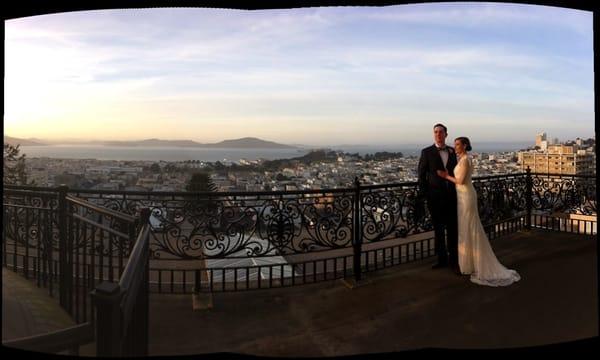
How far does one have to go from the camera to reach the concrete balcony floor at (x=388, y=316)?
293 cm

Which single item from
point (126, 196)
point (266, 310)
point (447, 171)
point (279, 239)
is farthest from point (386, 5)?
point (126, 196)

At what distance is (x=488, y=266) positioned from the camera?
13.9 feet

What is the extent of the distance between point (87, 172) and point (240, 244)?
2654mm

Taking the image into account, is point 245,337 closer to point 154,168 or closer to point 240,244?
point 240,244

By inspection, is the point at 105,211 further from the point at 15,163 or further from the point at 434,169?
the point at 15,163

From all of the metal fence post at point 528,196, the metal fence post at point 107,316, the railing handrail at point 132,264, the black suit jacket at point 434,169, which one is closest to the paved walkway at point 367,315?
the black suit jacket at point 434,169

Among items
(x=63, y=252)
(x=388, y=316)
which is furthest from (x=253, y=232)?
(x=63, y=252)

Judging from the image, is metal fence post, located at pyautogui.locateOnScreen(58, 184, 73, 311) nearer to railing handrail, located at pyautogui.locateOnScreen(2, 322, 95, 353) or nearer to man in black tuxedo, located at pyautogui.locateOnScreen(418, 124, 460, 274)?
railing handrail, located at pyautogui.locateOnScreen(2, 322, 95, 353)

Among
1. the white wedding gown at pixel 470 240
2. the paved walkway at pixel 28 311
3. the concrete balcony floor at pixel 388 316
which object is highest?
the white wedding gown at pixel 470 240

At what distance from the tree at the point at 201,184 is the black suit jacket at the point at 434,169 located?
2367 millimetres

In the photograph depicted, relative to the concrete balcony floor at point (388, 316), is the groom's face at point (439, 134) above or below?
above

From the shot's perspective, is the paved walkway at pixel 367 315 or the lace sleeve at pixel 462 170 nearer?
the paved walkway at pixel 367 315

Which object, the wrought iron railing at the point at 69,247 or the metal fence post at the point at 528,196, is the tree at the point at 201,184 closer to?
the wrought iron railing at the point at 69,247

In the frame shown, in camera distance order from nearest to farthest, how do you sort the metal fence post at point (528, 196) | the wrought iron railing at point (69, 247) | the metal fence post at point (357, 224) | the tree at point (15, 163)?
the wrought iron railing at point (69, 247), the metal fence post at point (357, 224), the metal fence post at point (528, 196), the tree at point (15, 163)
